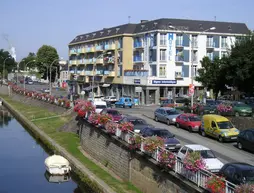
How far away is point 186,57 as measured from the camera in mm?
73812

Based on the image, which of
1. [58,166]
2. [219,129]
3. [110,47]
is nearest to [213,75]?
[110,47]

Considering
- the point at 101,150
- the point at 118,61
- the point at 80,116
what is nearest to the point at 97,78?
the point at 118,61

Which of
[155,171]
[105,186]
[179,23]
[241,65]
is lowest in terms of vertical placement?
[105,186]

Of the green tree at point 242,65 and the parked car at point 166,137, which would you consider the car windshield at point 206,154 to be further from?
the green tree at point 242,65

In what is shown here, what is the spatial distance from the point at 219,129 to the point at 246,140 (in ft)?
13.4

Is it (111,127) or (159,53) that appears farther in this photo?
(159,53)

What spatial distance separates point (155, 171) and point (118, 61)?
2523 inches

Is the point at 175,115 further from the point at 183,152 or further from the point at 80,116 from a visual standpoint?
the point at 183,152

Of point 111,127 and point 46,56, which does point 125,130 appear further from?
point 46,56

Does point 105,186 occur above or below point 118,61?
below

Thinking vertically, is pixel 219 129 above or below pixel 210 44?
below

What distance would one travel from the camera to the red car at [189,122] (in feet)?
113

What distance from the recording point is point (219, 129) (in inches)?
1202

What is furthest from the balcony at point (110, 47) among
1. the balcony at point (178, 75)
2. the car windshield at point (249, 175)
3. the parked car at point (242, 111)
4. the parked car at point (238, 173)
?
the car windshield at point (249, 175)
